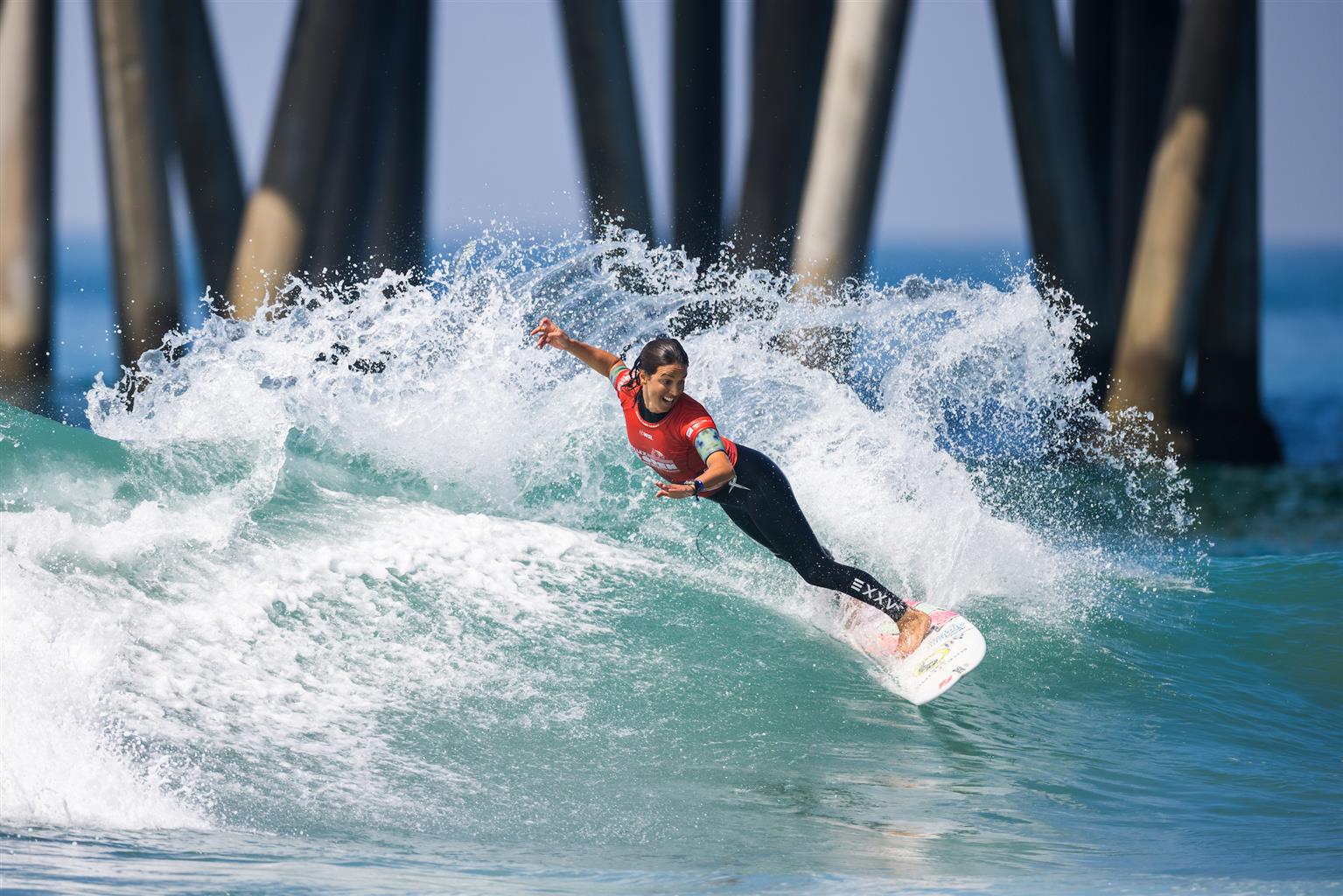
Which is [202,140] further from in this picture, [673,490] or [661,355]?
[673,490]

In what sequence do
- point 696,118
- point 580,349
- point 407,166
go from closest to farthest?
1. point 580,349
2. point 407,166
3. point 696,118

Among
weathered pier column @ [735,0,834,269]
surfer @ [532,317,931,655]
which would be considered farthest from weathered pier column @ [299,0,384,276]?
surfer @ [532,317,931,655]

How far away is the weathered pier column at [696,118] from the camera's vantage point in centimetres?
1709

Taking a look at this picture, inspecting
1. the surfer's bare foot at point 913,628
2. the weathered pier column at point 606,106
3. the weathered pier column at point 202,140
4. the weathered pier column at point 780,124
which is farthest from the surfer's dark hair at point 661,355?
the weathered pier column at point 202,140

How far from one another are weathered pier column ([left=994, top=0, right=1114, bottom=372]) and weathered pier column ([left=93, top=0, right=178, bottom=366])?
24.7 ft

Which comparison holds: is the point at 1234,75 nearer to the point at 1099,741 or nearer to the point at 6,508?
the point at 1099,741

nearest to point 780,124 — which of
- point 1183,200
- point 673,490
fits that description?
point 1183,200

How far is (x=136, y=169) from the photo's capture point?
44.3 ft

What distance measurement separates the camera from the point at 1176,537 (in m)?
10.8

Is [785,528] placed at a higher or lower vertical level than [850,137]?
lower

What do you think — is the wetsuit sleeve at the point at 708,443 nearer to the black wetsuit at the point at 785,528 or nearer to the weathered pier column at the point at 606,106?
the black wetsuit at the point at 785,528

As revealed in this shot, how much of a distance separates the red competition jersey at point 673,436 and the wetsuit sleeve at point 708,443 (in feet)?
0.07

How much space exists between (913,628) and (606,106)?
24.8ft

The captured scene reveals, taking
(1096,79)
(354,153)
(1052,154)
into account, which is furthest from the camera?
(1096,79)
